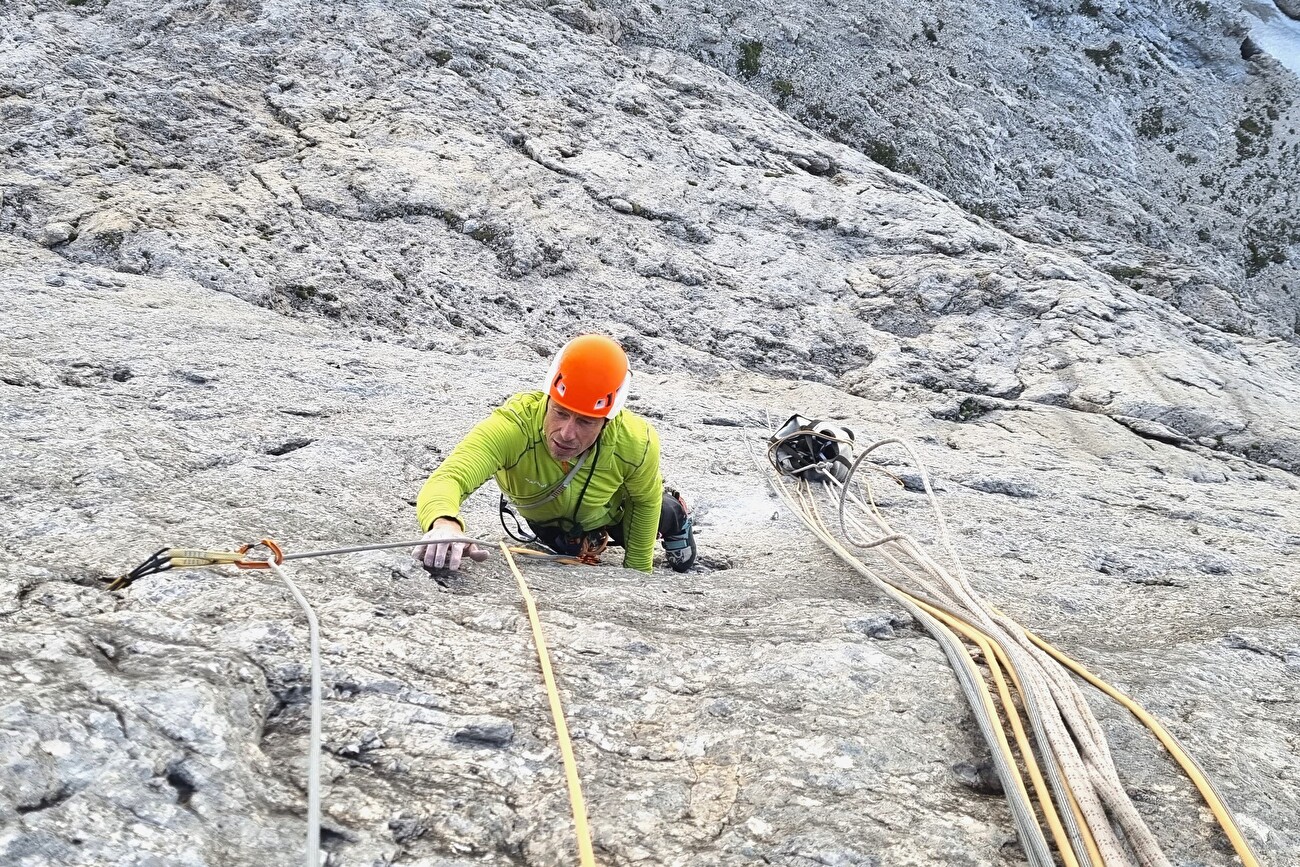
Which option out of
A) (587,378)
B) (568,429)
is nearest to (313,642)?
(568,429)

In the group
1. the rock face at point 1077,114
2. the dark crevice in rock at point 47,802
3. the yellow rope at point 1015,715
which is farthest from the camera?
the rock face at point 1077,114

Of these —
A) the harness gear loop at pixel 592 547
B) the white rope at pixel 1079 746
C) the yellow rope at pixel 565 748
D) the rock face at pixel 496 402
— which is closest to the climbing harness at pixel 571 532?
the harness gear loop at pixel 592 547

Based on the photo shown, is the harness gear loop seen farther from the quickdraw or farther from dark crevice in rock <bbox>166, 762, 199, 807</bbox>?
dark crevice in rock <bbox>166, 762, 199, 807</bbox>

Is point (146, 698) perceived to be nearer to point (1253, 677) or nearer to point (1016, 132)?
point (1253, 677)

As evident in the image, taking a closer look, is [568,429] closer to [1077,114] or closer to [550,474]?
[550,474]

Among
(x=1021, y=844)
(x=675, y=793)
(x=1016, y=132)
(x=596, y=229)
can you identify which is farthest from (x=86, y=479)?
(x=1016, y=132)

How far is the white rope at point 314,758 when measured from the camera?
66.4 inches

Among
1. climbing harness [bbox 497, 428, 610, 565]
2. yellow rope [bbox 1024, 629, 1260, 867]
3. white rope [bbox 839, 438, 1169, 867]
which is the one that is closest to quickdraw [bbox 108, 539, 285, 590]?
climbing harness [bbox 497, 428, 610, 565]

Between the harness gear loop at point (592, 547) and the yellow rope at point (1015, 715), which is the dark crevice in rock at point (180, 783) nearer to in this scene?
the yellow rope at point (1015, 715)

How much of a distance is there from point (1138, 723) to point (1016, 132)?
23502 mm

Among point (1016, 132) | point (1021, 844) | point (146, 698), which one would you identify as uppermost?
point (1016, 132)

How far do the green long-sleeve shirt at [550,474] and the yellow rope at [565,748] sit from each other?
0.78 m

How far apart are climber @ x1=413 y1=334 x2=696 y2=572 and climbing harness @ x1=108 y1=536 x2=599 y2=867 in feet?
0.90

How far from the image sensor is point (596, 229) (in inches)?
503
